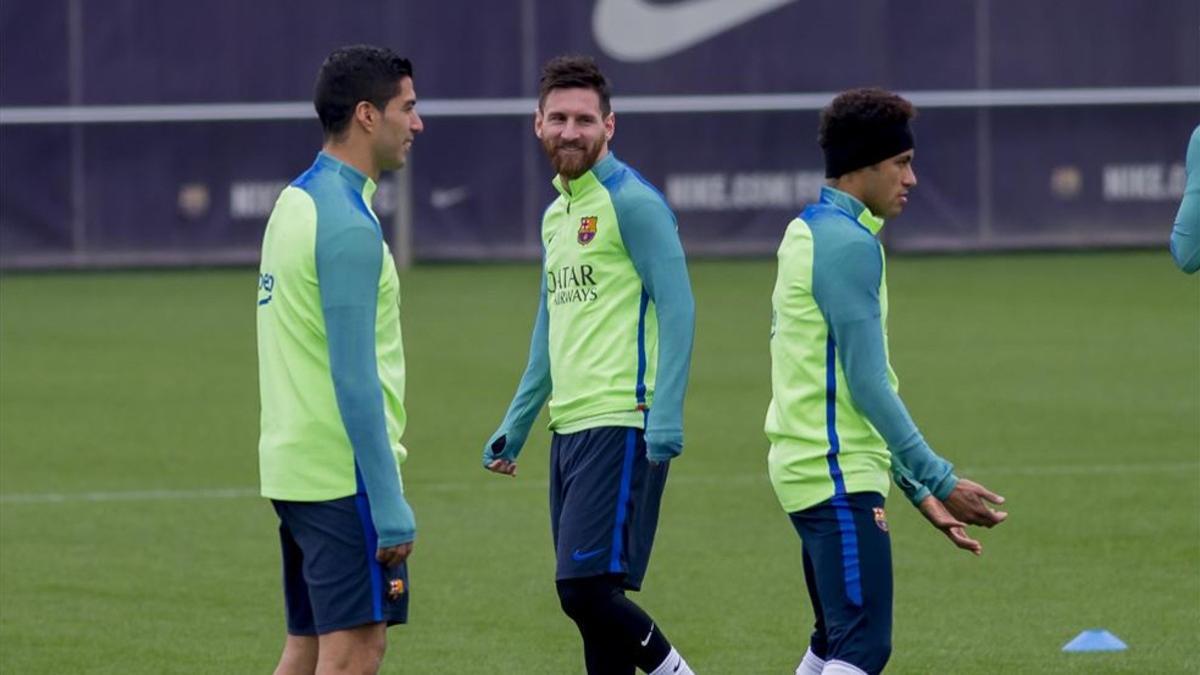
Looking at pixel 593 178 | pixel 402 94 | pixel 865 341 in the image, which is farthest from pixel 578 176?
pixel 865 341

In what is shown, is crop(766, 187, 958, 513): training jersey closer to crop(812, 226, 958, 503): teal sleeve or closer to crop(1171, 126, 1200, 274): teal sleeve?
crop(812, 226, 958, 503): teal sleeve

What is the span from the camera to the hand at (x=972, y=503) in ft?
21.0

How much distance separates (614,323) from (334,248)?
1.61 m

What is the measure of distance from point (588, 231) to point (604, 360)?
1.33 ft

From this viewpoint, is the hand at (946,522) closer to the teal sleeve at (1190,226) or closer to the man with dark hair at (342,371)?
the teal sleeve at (1190,226)

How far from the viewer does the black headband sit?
666 cm

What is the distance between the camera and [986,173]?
30.2m

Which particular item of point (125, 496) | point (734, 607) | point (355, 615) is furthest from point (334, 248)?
point (125, 496)

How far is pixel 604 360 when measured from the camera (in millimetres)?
7379

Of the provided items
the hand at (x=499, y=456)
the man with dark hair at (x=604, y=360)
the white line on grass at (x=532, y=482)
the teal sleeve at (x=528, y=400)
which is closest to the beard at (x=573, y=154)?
the man with dark hair at (x=604, y=360)

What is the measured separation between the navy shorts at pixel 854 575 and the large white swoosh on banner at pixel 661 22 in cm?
2385

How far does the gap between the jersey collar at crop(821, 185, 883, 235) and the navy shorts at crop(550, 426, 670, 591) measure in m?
1.11

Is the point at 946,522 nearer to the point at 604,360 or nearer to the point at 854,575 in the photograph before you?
the point at 854,575

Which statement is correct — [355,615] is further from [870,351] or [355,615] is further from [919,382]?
[919,382]
